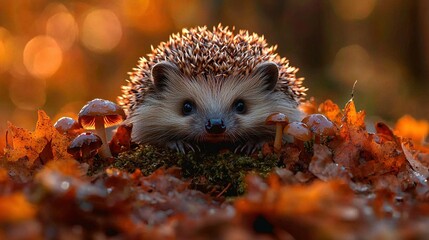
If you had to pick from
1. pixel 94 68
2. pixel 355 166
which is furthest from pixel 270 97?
pixel 94 68

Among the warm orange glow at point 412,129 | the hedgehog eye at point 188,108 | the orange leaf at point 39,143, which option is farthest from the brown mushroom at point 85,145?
the warm orange glow at point 412,129

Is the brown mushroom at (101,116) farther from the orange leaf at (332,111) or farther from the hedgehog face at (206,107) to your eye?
the orange leaf at (332,111)

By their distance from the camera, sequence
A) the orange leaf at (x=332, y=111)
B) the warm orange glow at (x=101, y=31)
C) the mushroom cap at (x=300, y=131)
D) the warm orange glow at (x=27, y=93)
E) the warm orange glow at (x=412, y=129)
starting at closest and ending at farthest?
1. the mushroom cap at (x=300, y=131)
2. the orange leaf at (x=332, y=111)
3. the warm orange glow at (x=412, y=129)
4. the warm orange glow at (x=101, y=31)
5. the warm orange glow at (x=27, y=93)

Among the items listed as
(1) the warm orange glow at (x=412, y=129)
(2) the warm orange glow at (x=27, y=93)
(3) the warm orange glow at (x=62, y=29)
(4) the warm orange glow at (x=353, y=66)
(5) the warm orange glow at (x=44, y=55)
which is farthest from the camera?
(2) the warm orange glow at (x=27, y=93)

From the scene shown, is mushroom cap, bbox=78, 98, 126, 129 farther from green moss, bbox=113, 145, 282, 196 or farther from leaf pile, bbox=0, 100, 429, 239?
green moss, bbox=113, 145, 282, 196

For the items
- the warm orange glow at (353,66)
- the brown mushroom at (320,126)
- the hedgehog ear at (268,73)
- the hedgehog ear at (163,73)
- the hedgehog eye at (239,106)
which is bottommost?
the brown mushroom at (320,126)

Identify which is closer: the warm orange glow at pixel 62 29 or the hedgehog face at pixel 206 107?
the hedgehog face at pixel 206 107

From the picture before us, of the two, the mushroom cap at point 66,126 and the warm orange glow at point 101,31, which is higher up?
the warm orange glow at point 101,31
